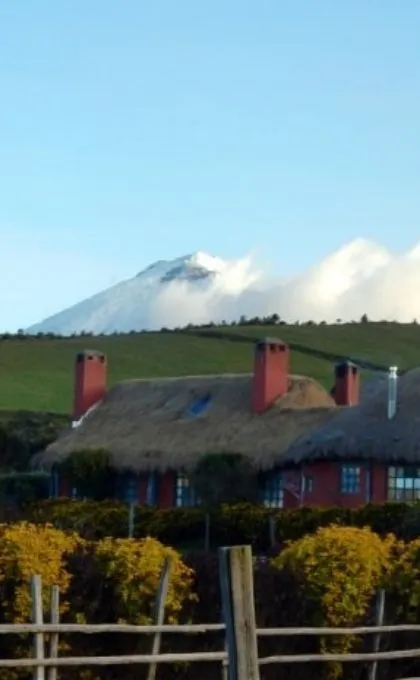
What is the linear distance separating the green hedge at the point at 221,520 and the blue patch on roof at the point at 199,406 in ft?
28.0

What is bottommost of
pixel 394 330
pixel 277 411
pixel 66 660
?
pixel 66 660

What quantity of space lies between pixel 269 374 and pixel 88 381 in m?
10.3

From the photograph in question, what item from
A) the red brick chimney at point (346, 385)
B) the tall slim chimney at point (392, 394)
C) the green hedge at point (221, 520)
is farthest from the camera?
the red brick chimney at point (346, 385)

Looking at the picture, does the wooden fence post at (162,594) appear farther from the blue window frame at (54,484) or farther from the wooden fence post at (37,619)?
the blue window frame at (54,484)

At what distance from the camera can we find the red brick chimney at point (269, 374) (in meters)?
50.9

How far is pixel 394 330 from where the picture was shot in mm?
94625

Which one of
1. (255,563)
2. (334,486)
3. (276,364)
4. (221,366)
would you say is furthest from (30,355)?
(255,563)

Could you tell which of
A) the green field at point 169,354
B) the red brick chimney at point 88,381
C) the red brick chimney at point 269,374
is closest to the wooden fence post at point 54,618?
the red brick chimney at point 269,374

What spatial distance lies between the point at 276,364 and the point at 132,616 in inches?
1397

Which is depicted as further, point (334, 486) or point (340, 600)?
point (334, 486)

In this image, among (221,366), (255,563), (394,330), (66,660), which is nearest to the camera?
(66,660)

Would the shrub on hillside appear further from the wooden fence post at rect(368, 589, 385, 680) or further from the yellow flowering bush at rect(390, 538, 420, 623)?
the yellow flowering bush at rect(390, 538, 420, 623)

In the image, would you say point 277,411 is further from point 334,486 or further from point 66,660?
point 66,660

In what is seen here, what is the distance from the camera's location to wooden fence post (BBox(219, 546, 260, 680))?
1077cm
